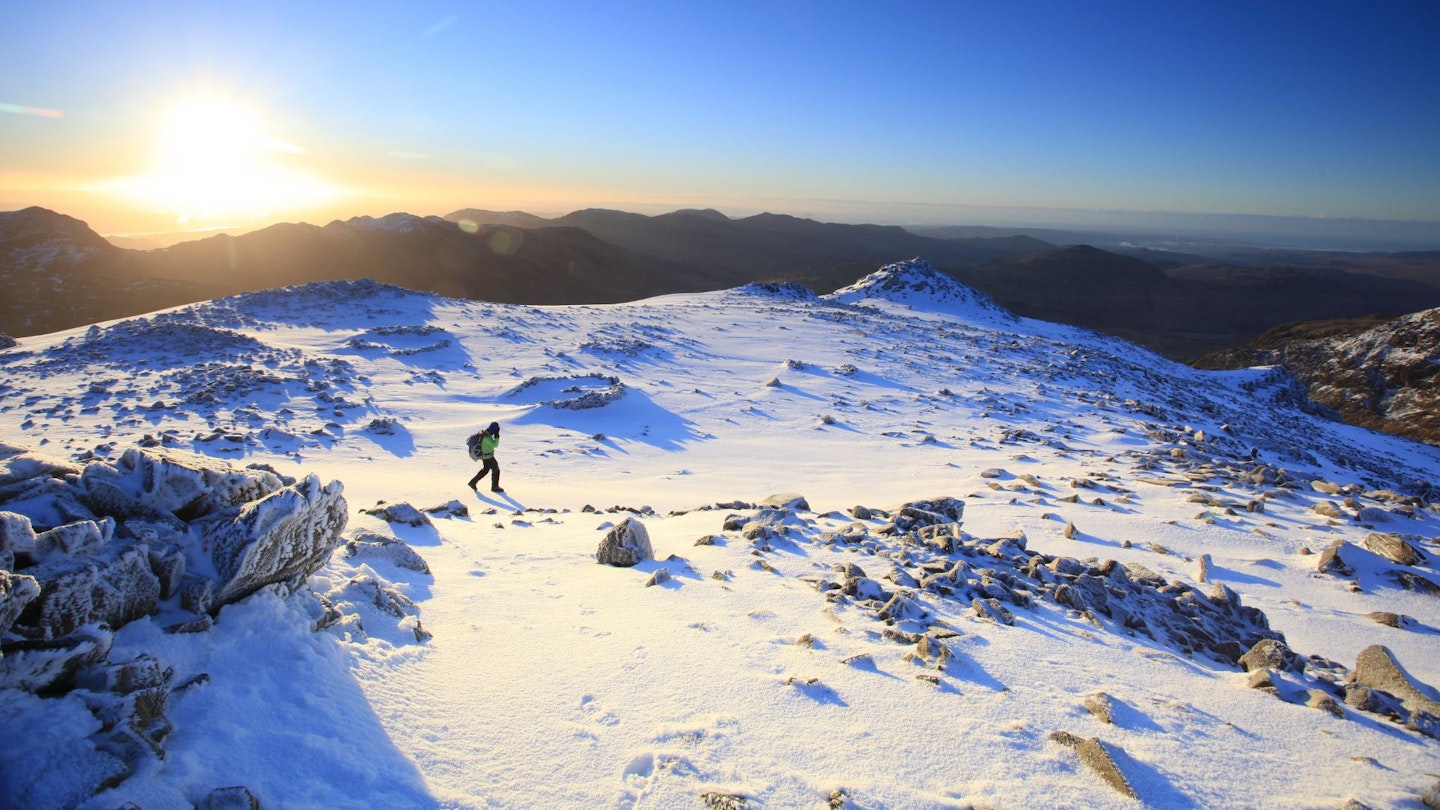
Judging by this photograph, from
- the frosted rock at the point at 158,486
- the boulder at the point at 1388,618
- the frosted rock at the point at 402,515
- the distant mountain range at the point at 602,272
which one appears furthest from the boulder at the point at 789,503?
the distant mountain range at the point at 602,272

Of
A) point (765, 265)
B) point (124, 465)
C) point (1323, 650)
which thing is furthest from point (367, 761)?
point (765, 265)

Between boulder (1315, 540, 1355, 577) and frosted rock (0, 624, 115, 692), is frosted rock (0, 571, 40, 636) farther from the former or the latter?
boulder (1315, 540, 1355, 577)

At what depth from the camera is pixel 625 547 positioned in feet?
21.9

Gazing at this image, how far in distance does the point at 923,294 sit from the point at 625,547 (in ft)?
162

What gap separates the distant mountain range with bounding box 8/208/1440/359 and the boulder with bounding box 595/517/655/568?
61.9 m

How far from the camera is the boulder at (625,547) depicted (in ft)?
21.8

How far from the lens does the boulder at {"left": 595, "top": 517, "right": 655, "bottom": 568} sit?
6.64 m

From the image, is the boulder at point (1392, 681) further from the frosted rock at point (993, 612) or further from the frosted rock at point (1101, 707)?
the frosted rock at point (993, 612)

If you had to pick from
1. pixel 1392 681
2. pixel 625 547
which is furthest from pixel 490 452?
pixel 1392 681

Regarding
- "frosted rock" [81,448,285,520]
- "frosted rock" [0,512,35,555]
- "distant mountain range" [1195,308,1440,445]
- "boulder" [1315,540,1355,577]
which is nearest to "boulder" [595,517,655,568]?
"frosted rock" [81,448,285,520]

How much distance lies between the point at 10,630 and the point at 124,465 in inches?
61.1

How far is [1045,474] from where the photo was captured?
1194cm

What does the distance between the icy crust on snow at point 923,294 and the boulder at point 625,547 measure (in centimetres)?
4327

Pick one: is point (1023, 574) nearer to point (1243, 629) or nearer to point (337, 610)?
point (1243, 629)
